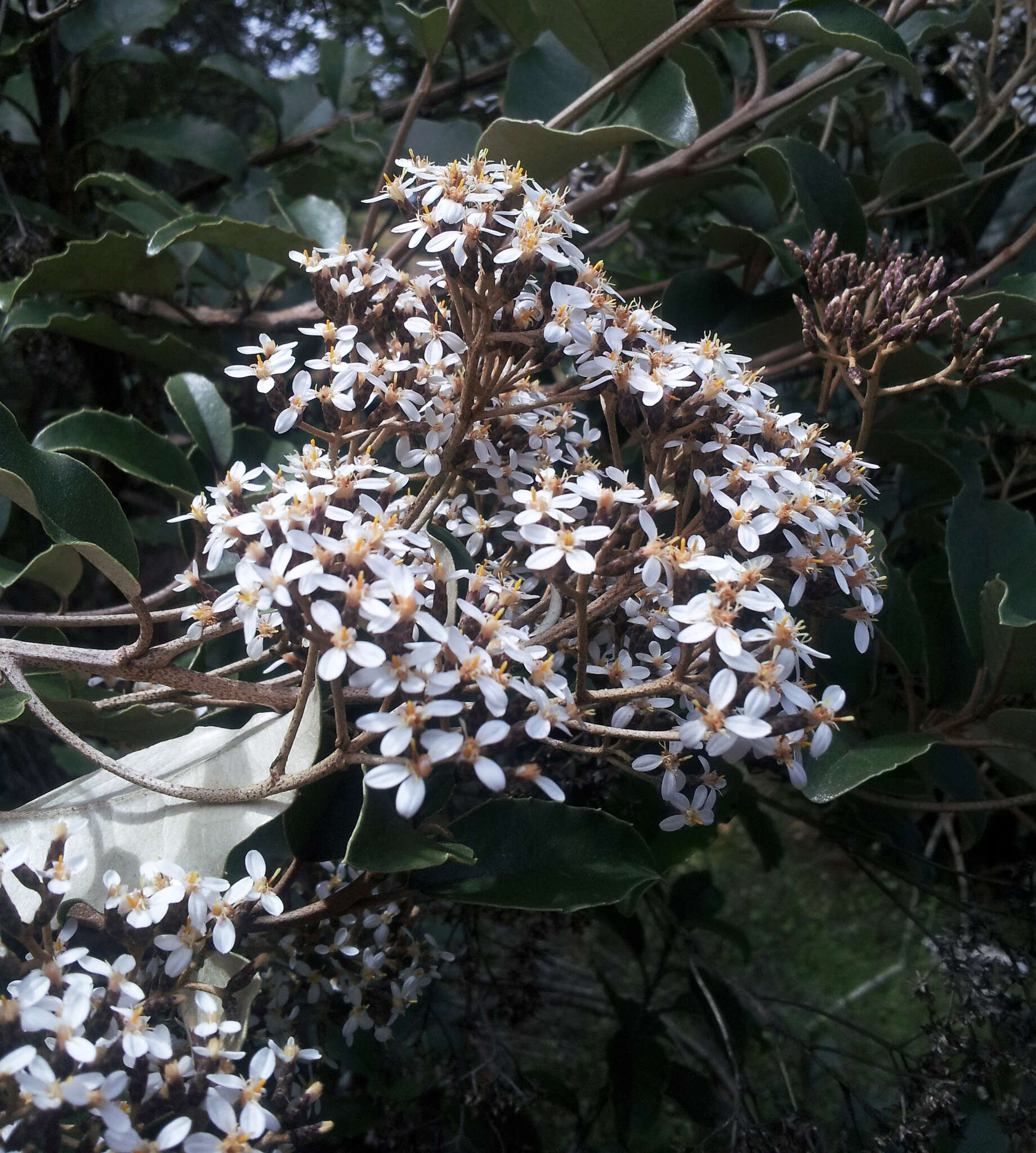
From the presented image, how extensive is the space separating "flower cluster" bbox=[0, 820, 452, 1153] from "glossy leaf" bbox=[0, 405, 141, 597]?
0.26 meters


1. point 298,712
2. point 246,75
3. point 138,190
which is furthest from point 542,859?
point 246,75

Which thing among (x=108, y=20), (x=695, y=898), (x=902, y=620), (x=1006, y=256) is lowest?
(x=695, y=898)

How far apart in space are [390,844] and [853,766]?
16.8 inches

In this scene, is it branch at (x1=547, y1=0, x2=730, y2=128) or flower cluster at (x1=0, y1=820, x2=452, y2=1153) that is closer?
flower cluster at (x1=0, y1=820, x2=452, y2=1153)

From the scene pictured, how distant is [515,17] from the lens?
1.42m

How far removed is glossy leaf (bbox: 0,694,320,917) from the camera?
0.77 metres

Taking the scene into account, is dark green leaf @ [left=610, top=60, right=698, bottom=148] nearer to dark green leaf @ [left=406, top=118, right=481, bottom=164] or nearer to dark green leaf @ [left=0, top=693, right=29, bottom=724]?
dark green leaf @ [left=406, top=118, right=481, bottom=164]

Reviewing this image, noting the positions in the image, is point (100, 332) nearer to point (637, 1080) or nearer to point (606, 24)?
point (606, 24)

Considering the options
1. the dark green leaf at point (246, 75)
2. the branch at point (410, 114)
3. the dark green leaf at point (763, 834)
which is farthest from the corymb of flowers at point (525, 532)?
the dark green leaf at point (246, 75)

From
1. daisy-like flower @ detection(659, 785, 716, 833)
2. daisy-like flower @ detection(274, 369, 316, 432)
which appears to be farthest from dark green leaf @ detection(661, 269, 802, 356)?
daisy-like flower @ detection(659, 785, 716, 833)

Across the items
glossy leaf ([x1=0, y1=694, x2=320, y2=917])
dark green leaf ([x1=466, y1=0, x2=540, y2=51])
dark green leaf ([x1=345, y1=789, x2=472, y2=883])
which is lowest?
glossy leaf ([x1=0, y1=694, x2=320, y2=917])

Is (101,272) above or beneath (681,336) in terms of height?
above

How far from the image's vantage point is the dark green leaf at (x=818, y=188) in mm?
1247

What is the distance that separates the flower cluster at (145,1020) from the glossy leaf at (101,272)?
80cm
